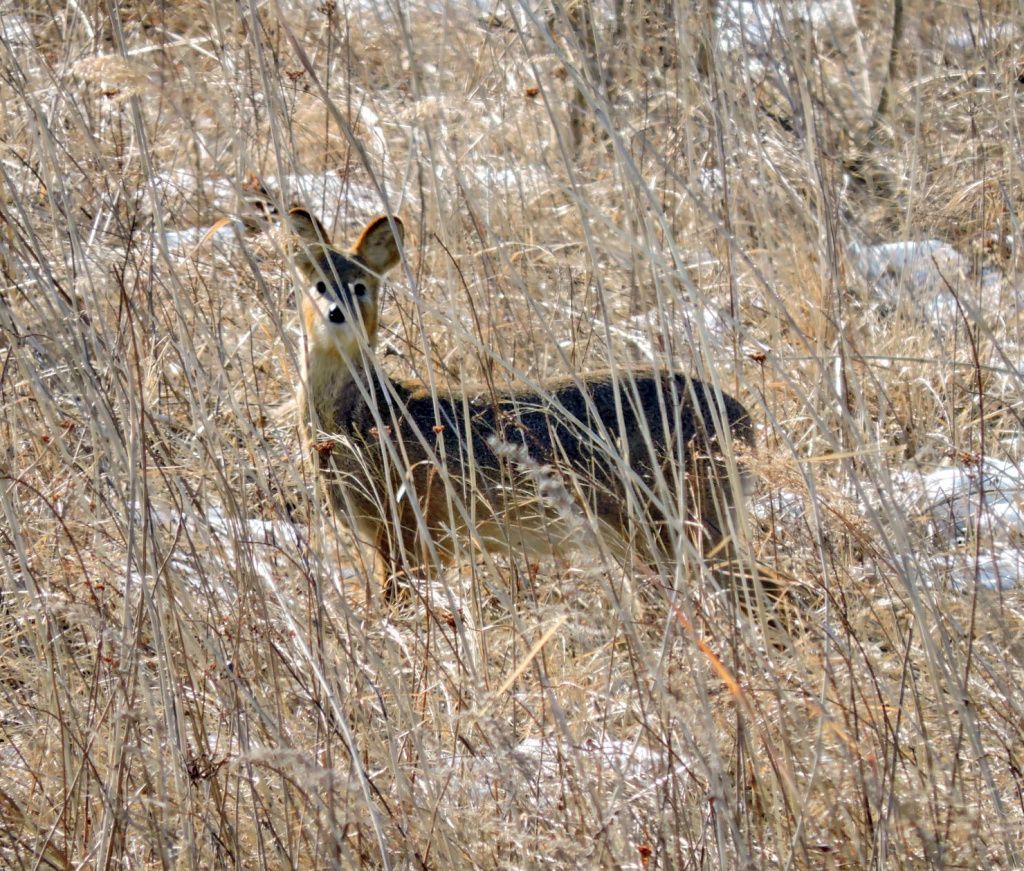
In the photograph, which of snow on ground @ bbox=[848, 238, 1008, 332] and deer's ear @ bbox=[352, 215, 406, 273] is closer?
deer's ear @ bbox=[352, 215, 406, 273]

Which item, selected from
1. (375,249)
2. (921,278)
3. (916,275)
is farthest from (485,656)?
(921,278)

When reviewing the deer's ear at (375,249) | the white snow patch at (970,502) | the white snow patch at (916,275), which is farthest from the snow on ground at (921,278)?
the deer's ear at (375,249)

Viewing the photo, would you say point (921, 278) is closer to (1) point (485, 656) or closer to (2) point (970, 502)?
(2) point (970, 502)

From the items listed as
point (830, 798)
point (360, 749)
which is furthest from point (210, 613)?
point (830, 798)

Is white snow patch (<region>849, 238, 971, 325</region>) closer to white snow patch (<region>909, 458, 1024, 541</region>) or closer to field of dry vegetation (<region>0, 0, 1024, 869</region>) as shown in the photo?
white snow patch (<region>909, 458, 1024, 541</region>)

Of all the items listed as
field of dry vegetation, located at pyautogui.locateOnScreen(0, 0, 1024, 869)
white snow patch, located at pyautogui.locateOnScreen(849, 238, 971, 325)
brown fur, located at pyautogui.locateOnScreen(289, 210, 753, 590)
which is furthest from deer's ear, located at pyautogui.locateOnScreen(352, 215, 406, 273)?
white snow patch, located at pyautogui.locateOnScreen(849, 238, 971, 325)

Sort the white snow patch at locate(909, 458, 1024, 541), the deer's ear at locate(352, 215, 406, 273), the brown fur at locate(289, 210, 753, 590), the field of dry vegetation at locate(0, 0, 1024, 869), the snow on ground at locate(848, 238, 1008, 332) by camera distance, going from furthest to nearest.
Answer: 1. the snow on ground at locate(848, 238, 1008, 332)
2. the deer's ear at locate(352, 215, 406, 273)
3. the brown fur at locate(289, 210, 753, 590)
4. the white snow patch at locate(909, 458, 1024, 541)
5. the field of dry vegetation at locate(0, 0, 1024, 869)

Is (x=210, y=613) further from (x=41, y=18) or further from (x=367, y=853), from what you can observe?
(x=41, y=18)

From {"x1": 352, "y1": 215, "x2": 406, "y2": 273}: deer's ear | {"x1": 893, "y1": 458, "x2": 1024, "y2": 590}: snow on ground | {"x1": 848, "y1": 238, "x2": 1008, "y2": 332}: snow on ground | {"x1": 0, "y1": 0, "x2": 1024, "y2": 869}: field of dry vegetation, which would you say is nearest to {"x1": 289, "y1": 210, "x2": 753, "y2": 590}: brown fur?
{"x1": 352, "y1": 215, "x2": 406, "y2": 273}: deer's ear

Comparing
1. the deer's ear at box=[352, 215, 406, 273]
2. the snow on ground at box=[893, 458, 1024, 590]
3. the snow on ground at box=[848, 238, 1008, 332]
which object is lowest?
the snow on ground at box=[893, 458, 1024, 590]

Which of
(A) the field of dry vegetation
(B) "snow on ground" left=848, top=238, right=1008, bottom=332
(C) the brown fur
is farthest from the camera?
(B) "snow on ground" left=848, top=238, right=1008, bottom=332

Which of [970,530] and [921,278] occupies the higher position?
[921,278]

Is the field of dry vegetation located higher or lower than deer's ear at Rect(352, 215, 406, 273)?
lower

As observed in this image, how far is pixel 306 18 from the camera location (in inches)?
217
